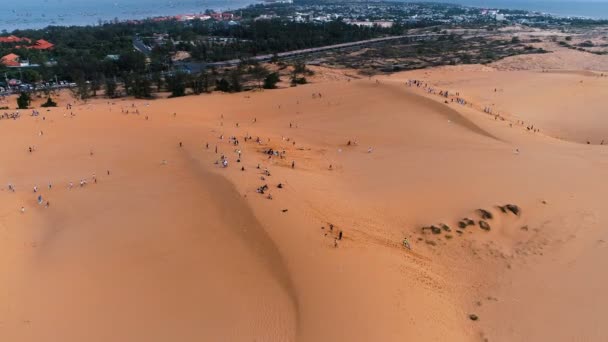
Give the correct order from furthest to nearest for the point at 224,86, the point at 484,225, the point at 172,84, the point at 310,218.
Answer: the point at 224,86 → the point at 172,84 → the point at 484,225 → the point at 310,218

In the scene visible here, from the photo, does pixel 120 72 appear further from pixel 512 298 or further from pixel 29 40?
pixel 512 298

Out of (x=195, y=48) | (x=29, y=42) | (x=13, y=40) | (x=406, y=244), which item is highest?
(x=13, y=40)

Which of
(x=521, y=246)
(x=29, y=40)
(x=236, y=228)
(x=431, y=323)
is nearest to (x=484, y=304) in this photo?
(x=431, y=323)

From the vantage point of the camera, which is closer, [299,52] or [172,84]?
[172,84]

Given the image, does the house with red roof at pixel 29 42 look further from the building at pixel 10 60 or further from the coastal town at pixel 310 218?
the coastal town at pixel 310 218

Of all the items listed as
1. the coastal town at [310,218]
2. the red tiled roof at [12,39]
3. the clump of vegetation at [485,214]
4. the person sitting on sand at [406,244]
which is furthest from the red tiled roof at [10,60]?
the clump of vegetation at [485,214]

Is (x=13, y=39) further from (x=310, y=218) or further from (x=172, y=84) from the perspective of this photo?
(x=310, y=218)


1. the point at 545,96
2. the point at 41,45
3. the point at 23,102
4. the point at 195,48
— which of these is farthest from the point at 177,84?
the point at 41,45

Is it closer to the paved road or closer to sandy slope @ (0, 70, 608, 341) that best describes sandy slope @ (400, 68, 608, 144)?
sandy slope @ (0, 70, 608, 341)
